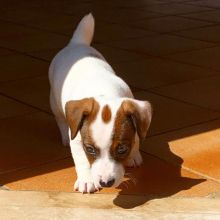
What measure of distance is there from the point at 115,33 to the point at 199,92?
90.6 inches

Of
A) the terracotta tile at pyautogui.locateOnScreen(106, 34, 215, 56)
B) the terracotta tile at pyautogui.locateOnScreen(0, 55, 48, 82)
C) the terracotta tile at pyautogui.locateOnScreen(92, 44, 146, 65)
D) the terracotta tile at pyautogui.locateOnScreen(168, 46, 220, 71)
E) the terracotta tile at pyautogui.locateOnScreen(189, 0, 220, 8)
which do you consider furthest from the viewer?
the terracotta tile at pyautogui.locateOnScreen(189, 0, 220, 8)

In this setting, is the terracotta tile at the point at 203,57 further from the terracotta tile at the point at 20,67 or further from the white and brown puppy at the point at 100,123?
the white and brown puppy at the point at 100,123

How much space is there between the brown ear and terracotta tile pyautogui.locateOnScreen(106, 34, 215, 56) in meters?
2.88

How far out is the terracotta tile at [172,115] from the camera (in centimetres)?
373

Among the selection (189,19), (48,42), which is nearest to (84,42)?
(48,42)

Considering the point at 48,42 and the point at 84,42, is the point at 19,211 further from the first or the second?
the point at 48,42

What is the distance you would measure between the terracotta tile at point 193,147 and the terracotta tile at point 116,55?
1.75 m

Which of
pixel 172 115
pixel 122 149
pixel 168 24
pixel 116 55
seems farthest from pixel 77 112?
pixel 168 24

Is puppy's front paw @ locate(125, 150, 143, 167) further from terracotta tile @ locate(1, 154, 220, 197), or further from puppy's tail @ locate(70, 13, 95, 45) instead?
puppy's tail @ locate(70, 13, 95, 45)

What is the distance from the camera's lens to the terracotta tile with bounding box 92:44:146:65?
5.38 metres

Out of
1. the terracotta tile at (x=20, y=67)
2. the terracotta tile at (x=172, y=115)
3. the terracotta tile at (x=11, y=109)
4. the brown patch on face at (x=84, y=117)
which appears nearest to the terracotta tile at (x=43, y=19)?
the terracotta tile at (x=20, y=67)

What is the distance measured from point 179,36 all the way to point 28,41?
1.49m

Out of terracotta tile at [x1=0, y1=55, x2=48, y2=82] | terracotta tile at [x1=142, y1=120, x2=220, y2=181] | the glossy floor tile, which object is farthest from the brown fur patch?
the glossy floor tile

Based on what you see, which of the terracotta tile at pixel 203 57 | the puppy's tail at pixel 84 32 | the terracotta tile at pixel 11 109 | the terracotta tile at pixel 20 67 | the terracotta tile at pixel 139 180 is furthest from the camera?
the terracotta tile at pixel 203 57
